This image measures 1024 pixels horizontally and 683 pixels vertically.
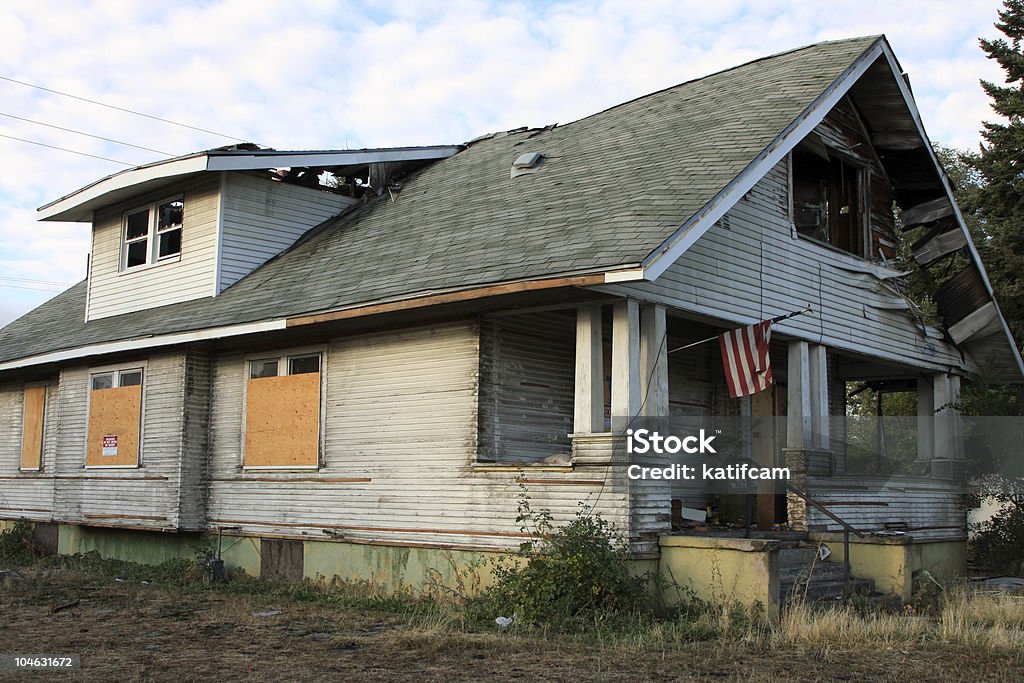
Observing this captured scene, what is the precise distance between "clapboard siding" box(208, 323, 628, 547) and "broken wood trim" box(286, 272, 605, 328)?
100 cm

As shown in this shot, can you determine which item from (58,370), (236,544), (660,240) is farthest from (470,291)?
(58,370)

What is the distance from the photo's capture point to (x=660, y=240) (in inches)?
393

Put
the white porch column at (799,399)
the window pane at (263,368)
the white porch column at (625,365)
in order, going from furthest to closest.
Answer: the window pane at (263,368) → the white porch column at (799,399) → the white porch column at (625,365)

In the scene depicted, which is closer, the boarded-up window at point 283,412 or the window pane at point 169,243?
the boarded-up window at point 283,412

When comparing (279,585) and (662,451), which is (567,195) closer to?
(662,451)

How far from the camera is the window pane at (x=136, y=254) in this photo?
18.1m

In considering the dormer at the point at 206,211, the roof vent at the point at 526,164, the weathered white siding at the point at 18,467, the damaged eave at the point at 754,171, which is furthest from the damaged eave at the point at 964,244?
the weathered white siding at the point at 18,467

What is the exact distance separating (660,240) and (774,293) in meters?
3.97

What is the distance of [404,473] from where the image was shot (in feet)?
41.8

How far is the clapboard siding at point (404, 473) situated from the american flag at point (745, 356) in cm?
184

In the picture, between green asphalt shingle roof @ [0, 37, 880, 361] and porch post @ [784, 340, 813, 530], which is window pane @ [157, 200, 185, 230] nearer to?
green asphalt shingle roof @ [0, 37, 880, 361]

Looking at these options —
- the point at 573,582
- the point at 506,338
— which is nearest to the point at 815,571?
the point at 573,582

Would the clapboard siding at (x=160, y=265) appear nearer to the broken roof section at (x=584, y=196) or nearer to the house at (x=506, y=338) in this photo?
the house at (x=506, y=338)

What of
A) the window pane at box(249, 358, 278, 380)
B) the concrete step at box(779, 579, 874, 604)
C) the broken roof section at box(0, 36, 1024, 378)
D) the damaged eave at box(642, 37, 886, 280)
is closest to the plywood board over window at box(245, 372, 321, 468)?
the window pane at box(249, 358, 278, 380)
